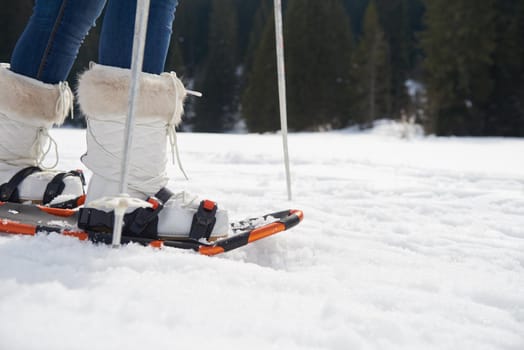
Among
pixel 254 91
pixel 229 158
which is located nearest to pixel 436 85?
pixel 254 91

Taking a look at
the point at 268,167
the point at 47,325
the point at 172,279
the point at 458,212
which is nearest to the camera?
the point at 47,325

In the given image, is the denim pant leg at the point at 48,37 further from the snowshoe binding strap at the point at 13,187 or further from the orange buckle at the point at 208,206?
the orange buckle at the point at 208,206

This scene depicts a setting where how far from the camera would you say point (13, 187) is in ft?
4.02

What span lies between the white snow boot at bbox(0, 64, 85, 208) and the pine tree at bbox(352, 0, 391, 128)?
17.4m

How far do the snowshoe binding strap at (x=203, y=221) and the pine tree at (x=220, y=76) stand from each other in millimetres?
22264

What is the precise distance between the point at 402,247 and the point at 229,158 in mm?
2271

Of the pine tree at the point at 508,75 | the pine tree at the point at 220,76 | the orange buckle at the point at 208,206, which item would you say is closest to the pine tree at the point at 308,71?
the pine tree at the point at 220,76

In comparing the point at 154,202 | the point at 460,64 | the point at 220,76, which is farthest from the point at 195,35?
the point at 154,202

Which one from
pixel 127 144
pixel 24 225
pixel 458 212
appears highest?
pixel 127 144

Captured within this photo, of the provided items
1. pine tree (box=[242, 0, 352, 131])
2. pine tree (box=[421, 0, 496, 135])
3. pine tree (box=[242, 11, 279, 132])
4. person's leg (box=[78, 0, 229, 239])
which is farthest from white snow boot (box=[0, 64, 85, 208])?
pine tree (box=[242, 11, 279, 132])

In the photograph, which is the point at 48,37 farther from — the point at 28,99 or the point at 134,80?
the point at 134,80

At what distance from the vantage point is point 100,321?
0.57m

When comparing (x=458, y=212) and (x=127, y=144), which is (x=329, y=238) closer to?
(x=127, y=144)

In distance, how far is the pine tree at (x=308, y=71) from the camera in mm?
17891
